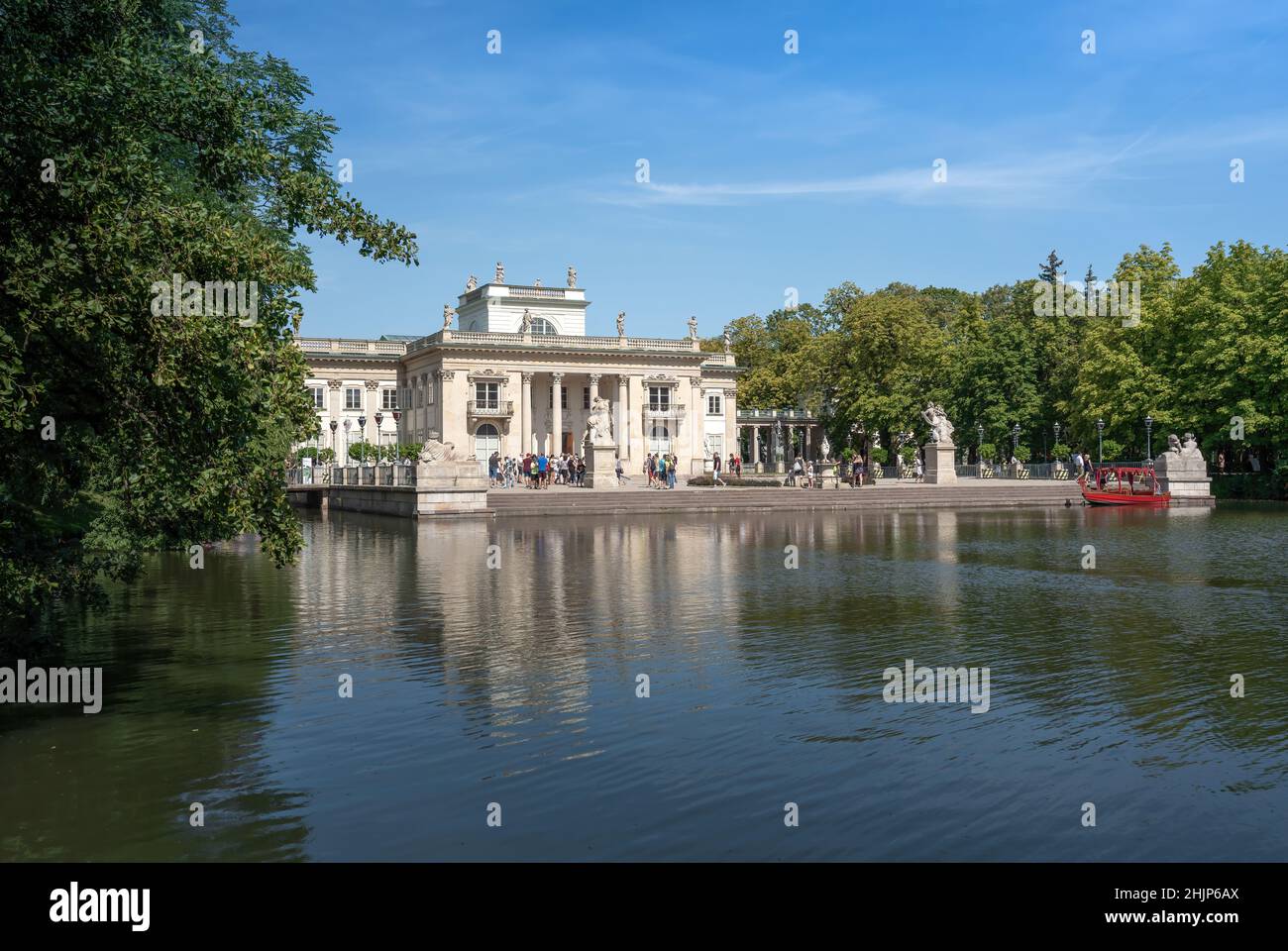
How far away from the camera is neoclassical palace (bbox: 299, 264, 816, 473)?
267ft

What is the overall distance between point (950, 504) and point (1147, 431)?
14.5 m

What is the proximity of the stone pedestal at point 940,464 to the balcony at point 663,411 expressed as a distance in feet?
110

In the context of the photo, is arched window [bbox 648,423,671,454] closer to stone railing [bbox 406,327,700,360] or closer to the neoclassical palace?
the neoclassical palace

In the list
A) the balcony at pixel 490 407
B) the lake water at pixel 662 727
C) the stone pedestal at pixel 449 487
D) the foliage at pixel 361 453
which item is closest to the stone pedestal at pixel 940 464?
the stone pedestal at pixel 449 487

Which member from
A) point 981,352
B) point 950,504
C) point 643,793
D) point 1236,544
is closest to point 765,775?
point 643,793

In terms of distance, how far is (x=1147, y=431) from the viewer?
186ft

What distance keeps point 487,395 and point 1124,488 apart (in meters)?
46.4

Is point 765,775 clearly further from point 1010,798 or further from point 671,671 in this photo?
point 671,671

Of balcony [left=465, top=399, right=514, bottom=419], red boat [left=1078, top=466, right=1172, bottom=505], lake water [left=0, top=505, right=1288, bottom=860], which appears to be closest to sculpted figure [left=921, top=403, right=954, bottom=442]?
red boat [left=1078, top=466, right=1172, bottom=505]

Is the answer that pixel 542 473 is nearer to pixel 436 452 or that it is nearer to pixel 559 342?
pixel 436 452

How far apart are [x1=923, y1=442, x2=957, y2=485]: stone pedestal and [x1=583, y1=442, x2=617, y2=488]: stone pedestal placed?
16.1 meters

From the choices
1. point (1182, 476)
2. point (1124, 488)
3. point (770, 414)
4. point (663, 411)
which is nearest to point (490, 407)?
point (663, 411)

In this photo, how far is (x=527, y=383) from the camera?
83.2 m

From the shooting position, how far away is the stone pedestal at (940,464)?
56781 mm
